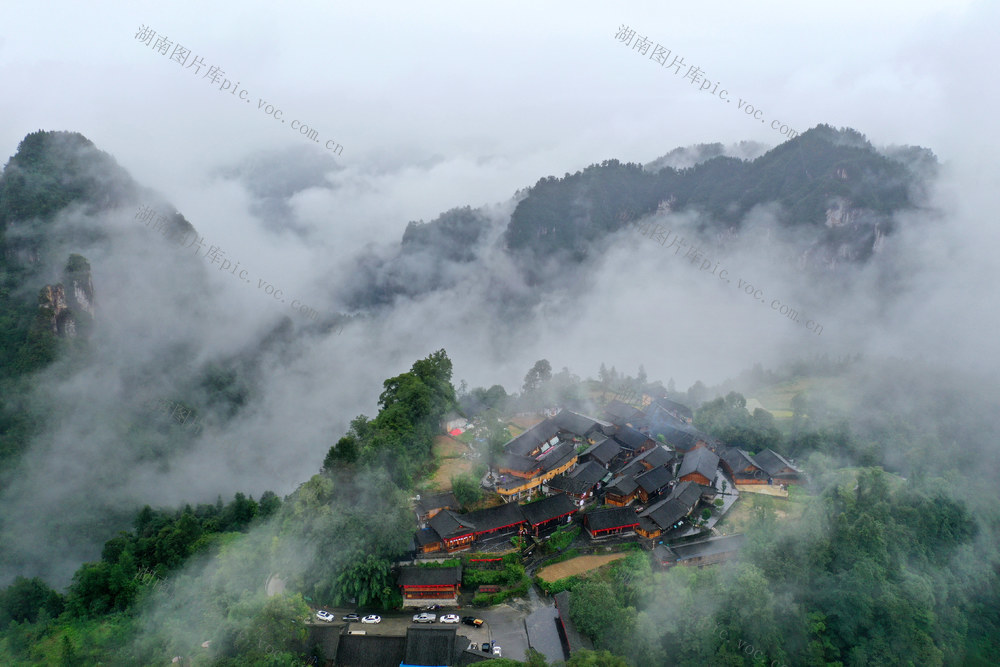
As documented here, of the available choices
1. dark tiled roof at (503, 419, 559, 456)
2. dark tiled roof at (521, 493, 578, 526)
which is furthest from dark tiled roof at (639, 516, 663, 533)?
dark tiled roof at (503, 419, 559, 456)

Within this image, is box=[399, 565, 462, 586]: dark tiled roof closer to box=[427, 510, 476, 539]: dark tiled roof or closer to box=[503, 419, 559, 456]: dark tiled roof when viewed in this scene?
box=[427, 510, 476, 539]: dark tiled roof

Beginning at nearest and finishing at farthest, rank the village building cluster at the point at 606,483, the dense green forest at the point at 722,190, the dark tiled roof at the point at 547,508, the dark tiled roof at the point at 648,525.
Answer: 1. the dark tiled roof at the point at 648,525
2. the village building cluster at the point at 606,483
3. the dark tiled roof at the point at 547,508
4. the dense green forest at the point at 722,190

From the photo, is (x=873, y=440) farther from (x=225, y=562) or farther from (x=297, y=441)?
(x=297, y=441)

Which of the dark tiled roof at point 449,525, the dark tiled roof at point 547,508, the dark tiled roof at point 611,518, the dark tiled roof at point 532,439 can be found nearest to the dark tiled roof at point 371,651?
the dark tiled roof at point 449,525

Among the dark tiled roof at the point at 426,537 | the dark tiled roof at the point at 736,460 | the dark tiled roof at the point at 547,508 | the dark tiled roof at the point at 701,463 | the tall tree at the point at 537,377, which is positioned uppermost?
the dark tiled roof at the point at 736,460

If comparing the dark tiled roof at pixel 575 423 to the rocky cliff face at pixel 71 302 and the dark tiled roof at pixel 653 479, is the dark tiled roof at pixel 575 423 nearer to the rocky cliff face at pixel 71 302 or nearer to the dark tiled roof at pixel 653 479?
the dark tiled roof at pixel 653 479

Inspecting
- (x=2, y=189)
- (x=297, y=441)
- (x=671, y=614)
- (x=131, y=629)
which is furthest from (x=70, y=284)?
(x=671, y=614)
